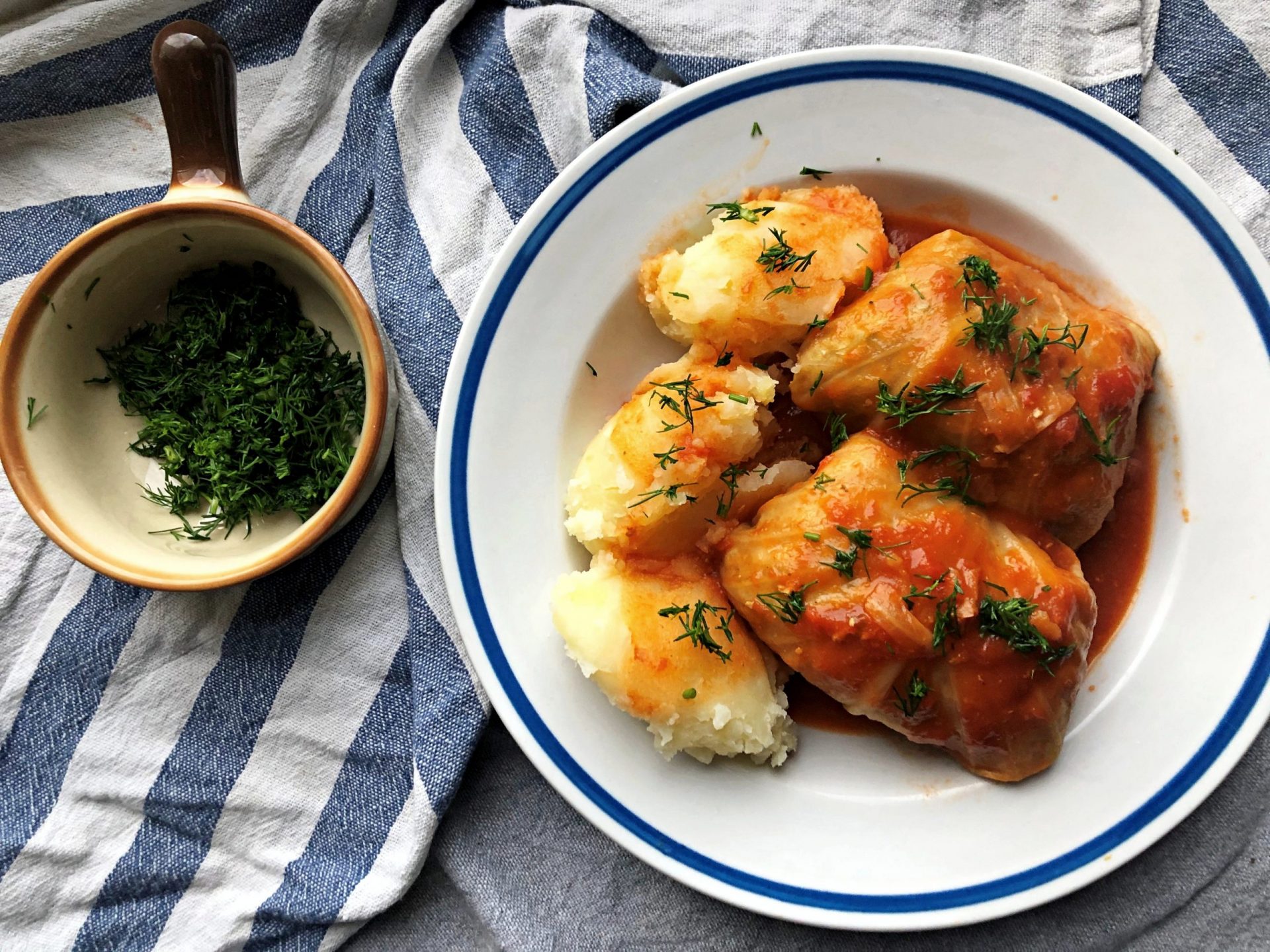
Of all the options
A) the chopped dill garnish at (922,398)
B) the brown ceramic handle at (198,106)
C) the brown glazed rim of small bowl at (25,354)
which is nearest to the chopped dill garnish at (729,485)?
the chopped dill garnish at (922,398)

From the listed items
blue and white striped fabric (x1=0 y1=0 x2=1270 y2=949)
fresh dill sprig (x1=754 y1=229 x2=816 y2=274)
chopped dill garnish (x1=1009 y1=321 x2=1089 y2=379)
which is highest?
chopped dill garnish (x1=1009 y1=321 x2=1089 y2=379)

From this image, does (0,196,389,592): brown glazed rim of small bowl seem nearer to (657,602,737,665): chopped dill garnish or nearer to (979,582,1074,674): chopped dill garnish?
(657,602,737,665): chopped dill garnish

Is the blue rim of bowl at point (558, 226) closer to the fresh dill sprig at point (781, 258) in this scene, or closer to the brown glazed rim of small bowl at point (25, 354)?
the brown glazed rim of small bowl at point (25, 354)

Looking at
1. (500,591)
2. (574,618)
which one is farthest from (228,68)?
(574,618)

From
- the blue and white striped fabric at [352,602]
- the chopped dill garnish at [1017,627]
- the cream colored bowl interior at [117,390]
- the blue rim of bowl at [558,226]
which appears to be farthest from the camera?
the blue and white striped fabric at [352,602]

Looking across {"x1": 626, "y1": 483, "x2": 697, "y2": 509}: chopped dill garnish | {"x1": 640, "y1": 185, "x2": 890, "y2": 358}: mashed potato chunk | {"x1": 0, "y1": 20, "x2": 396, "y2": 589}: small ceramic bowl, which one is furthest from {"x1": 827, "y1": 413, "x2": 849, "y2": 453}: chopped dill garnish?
{"x1": 0, "y1": 20, "x2": 396, "y2": 589}: small ceramic bowl
